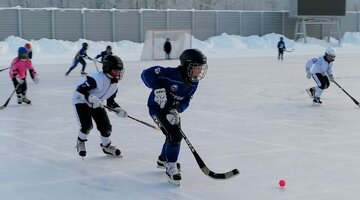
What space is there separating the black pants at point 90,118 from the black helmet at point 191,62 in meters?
1.32

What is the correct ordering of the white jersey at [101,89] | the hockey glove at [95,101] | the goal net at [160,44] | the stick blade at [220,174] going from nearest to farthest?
the stick blade at [220,174]
the hockey glove at [95,101]
the white jersey at [101,89]
the goal net at [160,44]

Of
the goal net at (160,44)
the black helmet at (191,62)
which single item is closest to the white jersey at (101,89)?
the black helmet at (191,62)

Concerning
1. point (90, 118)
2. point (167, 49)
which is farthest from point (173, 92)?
point (167, 49)

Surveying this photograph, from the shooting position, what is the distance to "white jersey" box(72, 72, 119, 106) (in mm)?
5473

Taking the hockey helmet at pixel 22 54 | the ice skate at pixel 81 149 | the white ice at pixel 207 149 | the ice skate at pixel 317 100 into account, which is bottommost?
the ice skate at pixel 317 100

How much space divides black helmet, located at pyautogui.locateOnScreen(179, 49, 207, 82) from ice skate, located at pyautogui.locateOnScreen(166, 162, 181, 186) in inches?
27.8

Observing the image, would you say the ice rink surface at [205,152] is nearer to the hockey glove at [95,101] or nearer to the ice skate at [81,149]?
the ice skate at [81,149]

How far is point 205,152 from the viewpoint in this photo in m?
6.07

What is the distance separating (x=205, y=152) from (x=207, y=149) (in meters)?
0.16

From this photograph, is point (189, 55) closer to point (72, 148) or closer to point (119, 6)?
point (72, 148)

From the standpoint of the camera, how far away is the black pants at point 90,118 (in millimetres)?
5641

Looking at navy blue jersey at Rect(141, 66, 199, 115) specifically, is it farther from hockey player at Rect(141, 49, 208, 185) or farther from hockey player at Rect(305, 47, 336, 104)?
hockey player at Rect(305, 47, 336, 104)

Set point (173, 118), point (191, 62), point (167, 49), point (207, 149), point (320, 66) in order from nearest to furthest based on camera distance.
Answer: point (191, 62)
point (173, 118)
point (207, 149)
point (320, 66)
point (167, 49)

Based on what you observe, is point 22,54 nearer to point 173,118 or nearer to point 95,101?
point 95,101
